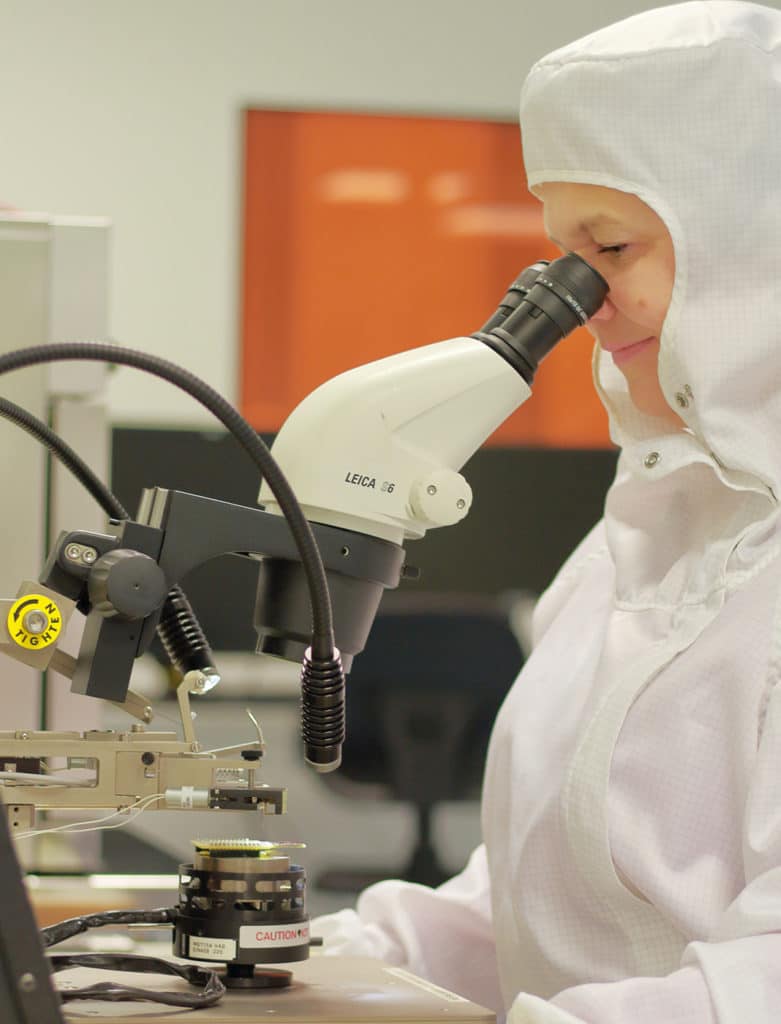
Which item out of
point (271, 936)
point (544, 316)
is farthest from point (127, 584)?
point (544, 316)

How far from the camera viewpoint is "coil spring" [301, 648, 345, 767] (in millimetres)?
848

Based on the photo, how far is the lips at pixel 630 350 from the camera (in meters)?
1.15

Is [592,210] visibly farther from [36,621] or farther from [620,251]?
[36,621]

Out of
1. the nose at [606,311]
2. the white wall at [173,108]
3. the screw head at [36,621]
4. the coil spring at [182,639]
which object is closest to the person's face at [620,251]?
the nose at [606,311]

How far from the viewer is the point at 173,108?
426 centimetres

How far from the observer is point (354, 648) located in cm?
93

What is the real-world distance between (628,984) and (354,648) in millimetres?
277

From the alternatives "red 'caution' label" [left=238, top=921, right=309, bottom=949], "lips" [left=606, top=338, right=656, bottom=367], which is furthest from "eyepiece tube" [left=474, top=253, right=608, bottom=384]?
"red 'caution' label" [left=238, top=921, right=309, bottom=949]

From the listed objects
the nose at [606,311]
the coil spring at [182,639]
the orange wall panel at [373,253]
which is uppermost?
the orange wall panel at [373,253]

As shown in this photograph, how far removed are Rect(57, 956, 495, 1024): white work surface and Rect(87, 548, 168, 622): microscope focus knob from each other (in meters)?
0.23

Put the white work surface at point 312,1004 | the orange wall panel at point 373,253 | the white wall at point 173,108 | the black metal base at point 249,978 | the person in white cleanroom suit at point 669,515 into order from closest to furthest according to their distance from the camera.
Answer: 1. the white work surface at point 312,1004
2. the black metal base at point 249,978
3. the person in white cleanroom suit at point 669,515
4. the white wall at point 173,108
5. the orange wall panel at point 373,253

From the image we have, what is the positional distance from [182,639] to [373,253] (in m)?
3.49

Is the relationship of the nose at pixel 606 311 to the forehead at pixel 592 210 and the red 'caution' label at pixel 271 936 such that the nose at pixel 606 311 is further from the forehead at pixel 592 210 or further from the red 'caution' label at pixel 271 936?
the red 'caution' label at pixel 271 936

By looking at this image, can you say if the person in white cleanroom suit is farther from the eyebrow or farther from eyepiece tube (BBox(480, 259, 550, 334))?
eyepiece tube (BBox(480, 259, 550, 334))
